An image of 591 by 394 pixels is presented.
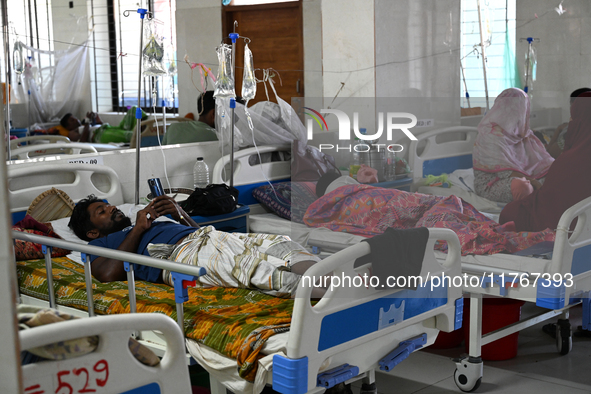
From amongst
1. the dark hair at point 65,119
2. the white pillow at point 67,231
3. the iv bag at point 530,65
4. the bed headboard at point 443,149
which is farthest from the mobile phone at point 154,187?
the iv bag at point 530,65

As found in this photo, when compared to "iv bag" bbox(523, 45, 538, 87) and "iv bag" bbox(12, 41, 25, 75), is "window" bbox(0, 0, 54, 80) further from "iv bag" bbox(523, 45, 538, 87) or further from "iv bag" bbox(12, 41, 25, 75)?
"iv bag" bbox(523, 45, 538, 87)

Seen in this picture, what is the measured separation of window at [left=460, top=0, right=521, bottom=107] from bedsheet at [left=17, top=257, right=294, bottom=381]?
934 mm

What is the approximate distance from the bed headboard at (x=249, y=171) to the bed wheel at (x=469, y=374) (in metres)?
1.67

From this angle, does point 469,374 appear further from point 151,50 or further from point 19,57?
point 19,57

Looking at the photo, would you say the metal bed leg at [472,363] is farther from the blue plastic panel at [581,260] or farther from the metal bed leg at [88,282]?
the metal bed leg at [88,282]

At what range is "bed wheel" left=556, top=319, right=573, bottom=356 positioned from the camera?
2756mm

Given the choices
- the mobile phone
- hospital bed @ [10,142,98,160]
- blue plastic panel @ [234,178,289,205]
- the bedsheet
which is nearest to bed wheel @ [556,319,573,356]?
the bedsheet

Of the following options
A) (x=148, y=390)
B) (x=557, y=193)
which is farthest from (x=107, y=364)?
(x=557, y=193)

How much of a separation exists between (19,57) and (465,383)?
7.41 feet

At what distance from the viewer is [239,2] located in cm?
432

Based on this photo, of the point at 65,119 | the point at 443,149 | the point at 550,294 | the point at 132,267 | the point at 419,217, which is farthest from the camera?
the point at 65,119

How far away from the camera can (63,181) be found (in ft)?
9.66

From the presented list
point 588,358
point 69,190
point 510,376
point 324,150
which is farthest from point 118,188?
point 588,358

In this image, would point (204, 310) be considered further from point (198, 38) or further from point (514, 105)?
point (198, 38)
